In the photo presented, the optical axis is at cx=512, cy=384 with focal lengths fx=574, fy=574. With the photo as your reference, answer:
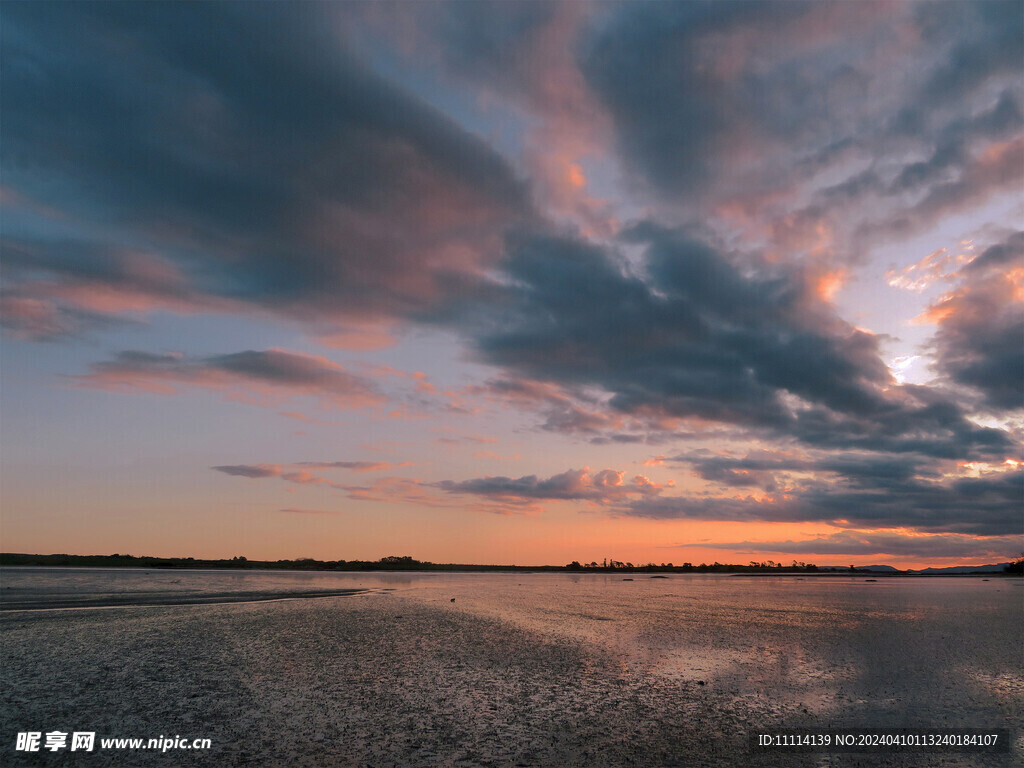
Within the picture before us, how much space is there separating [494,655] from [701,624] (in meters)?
12.6

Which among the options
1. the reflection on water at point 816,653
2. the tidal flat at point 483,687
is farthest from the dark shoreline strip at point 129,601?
the tidal flat at point 483,687

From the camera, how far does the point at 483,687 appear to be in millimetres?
12781

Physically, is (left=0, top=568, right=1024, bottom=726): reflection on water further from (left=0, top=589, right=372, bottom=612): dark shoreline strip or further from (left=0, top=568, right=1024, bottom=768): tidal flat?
(left=0, top=589, right=372, bottom=612): dark shoreline strip

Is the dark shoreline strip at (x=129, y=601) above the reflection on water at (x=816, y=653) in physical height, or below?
below

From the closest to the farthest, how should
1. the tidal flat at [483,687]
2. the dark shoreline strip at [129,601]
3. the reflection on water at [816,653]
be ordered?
the tidal flat at [483,687]
the reflection on water at [816,653]
the dark shoreline strip at [129,601]

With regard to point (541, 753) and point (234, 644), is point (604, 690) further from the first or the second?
point (234, 644)

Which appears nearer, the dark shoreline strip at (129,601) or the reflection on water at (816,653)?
the reflection on water at (816,653)

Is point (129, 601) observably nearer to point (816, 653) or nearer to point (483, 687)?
point (483, 687)

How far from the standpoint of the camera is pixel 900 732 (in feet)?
33.1

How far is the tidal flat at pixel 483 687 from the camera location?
29.2 ft

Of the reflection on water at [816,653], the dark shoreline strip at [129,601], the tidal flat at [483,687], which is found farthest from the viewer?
the dark shoreline strip at [129,601]

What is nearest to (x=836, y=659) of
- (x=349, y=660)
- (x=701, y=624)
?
(x=701, y=624)

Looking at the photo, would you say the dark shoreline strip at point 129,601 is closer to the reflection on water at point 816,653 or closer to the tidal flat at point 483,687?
the reflection on water at point 816,653

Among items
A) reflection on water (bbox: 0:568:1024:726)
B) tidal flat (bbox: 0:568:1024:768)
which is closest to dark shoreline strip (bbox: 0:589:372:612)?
reflection on water (bbox: 0:568:1024:726)
